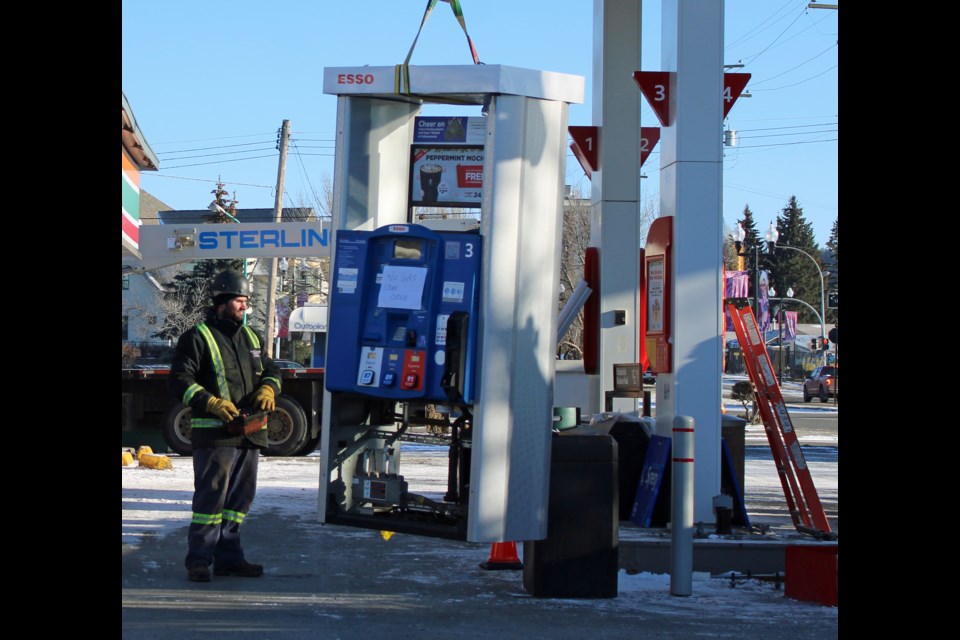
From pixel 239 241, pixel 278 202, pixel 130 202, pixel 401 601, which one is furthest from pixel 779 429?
pixel 278 202

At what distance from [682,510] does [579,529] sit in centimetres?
65

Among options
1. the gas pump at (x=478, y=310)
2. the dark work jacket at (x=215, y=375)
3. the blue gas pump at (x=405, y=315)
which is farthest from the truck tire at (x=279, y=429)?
the blue gas pump at (x=405, y=315)

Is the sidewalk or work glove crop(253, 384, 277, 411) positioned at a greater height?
work glove crop(253, 384, 277, 411)

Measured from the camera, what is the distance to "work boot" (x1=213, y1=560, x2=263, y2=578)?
310 inches

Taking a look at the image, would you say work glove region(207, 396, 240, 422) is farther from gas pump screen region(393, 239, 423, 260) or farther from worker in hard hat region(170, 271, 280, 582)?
gas pump screen region(393, 239, 423, 260)

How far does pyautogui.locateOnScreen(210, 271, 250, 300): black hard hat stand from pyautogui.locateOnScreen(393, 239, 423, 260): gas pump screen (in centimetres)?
120

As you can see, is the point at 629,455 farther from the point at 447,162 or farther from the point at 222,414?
the point at 222,414

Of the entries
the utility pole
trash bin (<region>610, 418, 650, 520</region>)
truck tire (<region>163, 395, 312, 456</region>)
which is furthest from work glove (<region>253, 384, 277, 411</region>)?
the utility pole

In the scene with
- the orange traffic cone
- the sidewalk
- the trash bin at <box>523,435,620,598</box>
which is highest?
the trash bin at <box>523,435,620,598</box>

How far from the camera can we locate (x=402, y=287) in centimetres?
726

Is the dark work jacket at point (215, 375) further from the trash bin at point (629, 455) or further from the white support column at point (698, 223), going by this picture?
the white support column at point (698, 223)

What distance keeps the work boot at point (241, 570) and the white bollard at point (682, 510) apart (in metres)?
2.72
